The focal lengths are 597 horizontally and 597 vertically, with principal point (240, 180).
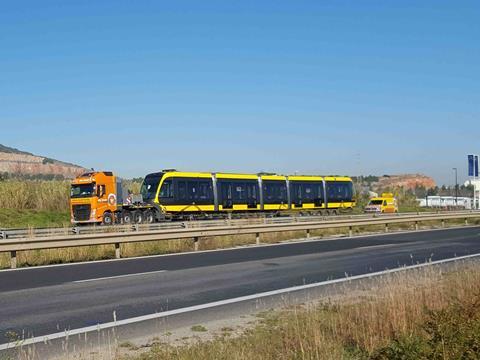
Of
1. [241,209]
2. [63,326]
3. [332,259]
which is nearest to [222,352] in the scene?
[63,326]

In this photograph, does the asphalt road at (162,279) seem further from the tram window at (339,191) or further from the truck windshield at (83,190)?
the tram window at (339,191)

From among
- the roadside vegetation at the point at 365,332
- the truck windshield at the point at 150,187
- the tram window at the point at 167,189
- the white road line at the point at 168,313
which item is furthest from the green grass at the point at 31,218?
the roadside vegetation at the point at 365,332

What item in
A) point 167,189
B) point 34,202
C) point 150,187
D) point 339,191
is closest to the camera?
point 167,189

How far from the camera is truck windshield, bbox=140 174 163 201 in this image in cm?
3500

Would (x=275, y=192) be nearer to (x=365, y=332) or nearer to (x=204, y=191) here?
(x=204, y=191)

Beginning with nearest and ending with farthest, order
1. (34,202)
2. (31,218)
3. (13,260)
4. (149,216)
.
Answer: (13,260), (149,216), (31,218), (34,202)

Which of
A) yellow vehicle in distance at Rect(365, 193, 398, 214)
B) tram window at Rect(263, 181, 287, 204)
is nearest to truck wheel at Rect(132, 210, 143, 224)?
tram window at Rect(263, 181, 287, 204)

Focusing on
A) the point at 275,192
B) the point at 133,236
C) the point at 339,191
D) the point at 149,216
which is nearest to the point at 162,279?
the point at 133,236

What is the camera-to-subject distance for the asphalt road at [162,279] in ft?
30.7

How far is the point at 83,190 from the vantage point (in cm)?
3575

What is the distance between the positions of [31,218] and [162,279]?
93.1ft

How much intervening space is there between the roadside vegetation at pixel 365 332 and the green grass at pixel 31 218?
29.0 metres

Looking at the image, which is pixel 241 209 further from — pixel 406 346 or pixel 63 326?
pixel 406 346

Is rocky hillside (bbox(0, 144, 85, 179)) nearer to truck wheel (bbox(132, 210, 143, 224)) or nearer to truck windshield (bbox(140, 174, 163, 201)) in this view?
truck windshield (bbox(140, 174, 163, 201))
